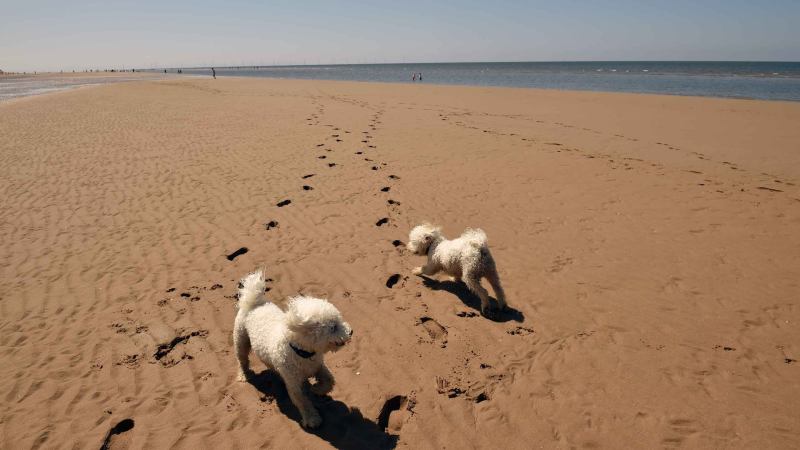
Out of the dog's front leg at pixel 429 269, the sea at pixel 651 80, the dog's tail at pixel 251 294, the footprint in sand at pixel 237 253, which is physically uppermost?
the sea at pixel 651 80

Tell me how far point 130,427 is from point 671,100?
115 feet

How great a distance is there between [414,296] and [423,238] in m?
0.94

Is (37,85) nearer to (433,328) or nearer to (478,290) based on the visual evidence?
(433,328)

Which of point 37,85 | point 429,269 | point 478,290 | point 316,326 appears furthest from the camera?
point 37,85

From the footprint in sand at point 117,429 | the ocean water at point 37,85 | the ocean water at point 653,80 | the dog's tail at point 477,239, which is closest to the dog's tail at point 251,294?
the footprint in sand at point 117,429

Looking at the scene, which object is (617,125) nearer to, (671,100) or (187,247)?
(671,100)

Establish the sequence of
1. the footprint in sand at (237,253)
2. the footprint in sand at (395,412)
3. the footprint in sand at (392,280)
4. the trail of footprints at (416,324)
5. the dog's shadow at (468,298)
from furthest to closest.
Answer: the footprint in sand at (237,253) → the footprint in sand at (392,280) → the dog's shadow at (468,298) → the trail of footprints at (416,324) → the footprint in sand at (395,412)

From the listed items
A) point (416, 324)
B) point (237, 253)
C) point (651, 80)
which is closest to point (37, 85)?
point (237, 253)

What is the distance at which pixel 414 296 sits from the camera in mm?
5965

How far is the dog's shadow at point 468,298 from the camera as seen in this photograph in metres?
5.44

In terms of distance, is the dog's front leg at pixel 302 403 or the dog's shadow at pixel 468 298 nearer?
the dog's front leg at pixel 302 403

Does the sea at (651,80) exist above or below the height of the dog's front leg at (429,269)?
above

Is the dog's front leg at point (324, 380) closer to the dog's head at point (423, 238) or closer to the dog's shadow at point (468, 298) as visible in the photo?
the dog's shadow at point (468, 298)

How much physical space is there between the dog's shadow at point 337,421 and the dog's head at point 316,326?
0.88 m
